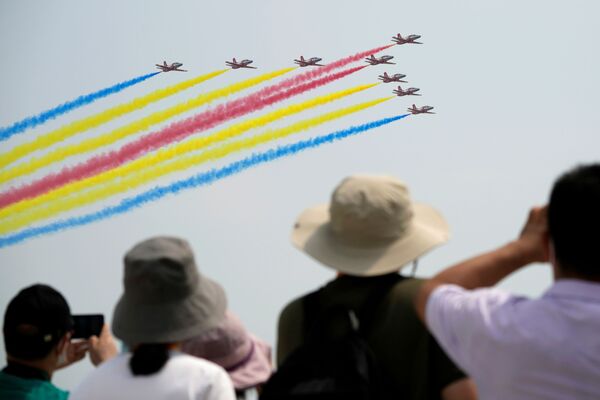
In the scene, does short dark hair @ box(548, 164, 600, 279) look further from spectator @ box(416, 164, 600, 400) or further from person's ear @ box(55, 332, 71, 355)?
person's ear @ box(55, 332, 71, 355)

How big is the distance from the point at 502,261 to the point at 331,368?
1063 millimetres

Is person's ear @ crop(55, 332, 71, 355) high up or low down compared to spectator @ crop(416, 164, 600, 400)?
down

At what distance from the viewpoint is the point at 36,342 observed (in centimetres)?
611

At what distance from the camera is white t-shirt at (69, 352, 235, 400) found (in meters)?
5.11

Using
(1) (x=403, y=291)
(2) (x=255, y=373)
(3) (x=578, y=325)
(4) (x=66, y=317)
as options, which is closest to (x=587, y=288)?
(3) (x=578, y=325)

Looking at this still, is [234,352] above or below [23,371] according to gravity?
below

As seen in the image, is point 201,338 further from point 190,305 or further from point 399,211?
point 399,211

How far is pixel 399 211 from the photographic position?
5.06 metres

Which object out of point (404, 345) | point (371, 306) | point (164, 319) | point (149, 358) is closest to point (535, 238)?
point (404, 345)

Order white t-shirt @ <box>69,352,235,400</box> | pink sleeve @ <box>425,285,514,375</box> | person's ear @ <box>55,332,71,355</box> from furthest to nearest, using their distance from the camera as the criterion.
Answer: person's ear @ <box>55,332,71,355</box>
white t-shirt @ <box>69,352,235,400</box>
pink sleeve @ <box>425,285,514,375</box>

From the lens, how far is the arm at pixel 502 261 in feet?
13.3

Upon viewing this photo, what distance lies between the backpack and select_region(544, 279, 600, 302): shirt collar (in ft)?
3.53

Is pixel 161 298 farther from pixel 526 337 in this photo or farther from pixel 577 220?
pixel 577 220

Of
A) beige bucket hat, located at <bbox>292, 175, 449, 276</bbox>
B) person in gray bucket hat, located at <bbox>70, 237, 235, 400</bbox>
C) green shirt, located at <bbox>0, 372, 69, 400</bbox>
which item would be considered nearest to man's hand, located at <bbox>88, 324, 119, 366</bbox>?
green shirt, located at <bbox>0, 372, 69, 400</bbox>
